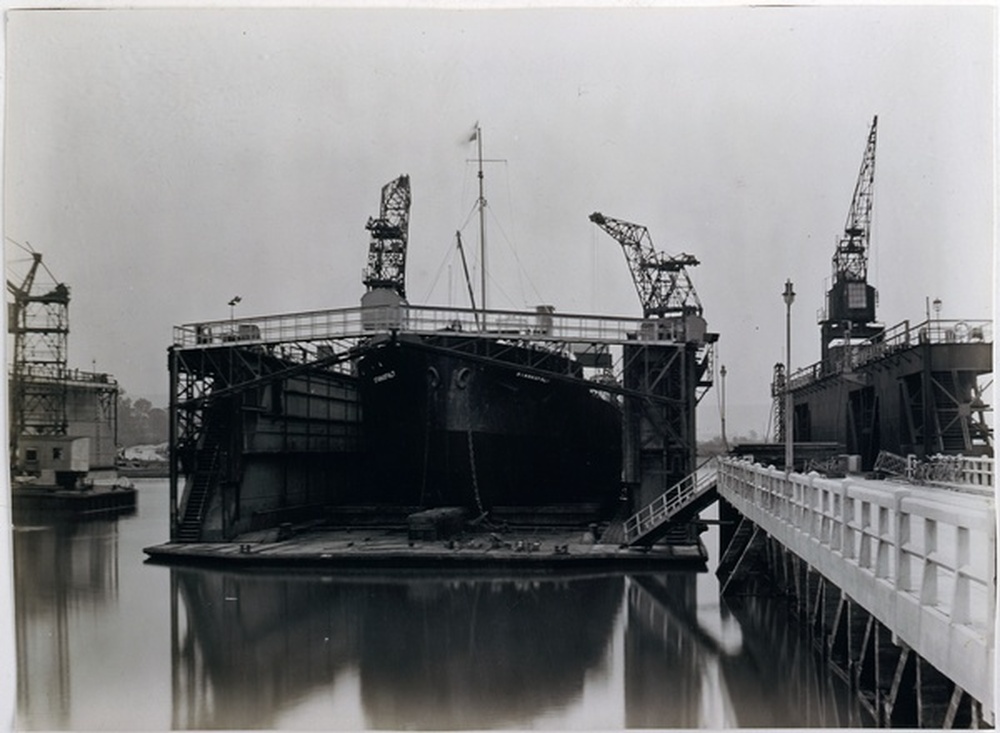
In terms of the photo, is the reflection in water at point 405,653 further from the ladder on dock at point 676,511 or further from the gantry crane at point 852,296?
the gantry crane at point 852,296

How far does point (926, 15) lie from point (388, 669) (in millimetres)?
14720

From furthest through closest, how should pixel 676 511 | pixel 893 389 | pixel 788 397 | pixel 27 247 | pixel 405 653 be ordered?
1. pixel 893 389
2. pixel 676 511
3. pixel 405 653
4. pixel 788 397
5. pixel 27 247

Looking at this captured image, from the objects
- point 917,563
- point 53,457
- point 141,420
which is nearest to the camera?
point 917,563

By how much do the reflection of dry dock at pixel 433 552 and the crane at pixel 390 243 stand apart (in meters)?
17.6

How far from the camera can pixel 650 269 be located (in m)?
43.1

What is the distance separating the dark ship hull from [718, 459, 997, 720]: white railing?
810 inches

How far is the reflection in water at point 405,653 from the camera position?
14578mm

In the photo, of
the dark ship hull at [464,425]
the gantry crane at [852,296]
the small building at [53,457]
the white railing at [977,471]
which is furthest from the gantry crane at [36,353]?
the gantry crane at [852,296]

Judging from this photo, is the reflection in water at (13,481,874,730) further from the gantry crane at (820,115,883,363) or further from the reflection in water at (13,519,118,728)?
the gantry crane at (820,115,883,363)

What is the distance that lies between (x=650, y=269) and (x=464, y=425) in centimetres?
1340

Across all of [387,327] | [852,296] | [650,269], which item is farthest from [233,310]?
[852,296]

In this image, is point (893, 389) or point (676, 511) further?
point (893, 389)

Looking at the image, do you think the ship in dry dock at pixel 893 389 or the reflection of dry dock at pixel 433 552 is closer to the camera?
the ship in dry dock at pixel 893 389

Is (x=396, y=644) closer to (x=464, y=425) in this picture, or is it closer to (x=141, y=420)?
(x=464, y=425)
